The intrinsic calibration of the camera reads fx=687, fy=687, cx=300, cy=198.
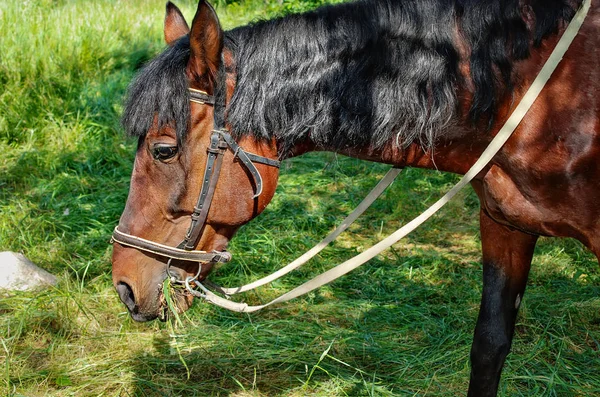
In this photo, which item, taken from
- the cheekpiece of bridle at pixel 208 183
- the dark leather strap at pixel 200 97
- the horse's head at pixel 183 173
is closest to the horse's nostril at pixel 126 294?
the horse's head at pixel 183 173

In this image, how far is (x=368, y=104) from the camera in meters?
2.31

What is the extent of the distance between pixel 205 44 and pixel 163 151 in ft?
1.25

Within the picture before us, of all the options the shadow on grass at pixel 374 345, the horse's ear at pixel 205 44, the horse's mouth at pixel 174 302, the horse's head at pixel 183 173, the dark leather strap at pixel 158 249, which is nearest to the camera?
the horse's ear at pixel 205 44

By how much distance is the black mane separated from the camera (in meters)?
2.28

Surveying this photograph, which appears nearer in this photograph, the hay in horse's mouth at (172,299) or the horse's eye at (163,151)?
the horse's eye at (163,151)

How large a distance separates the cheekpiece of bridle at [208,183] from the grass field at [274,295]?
0.60 meters

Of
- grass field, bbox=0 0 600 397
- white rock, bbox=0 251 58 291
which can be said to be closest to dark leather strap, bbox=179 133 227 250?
grass field, bbox=0 0 600 397

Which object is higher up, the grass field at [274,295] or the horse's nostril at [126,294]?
the horse's nostril at [126,294]

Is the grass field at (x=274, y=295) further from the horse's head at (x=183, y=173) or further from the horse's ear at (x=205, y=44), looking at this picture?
the horse's ear at (x=205, y=44)

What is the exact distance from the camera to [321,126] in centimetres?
232

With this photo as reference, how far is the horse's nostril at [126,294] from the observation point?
8.01 ft

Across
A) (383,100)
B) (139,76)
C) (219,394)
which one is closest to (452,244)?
(219,394)

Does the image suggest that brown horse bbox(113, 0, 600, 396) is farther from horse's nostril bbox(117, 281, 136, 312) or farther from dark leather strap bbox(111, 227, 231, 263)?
horse's nostril bbox(117, 281, 136, 312)

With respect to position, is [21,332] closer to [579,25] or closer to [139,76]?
[139,76]
